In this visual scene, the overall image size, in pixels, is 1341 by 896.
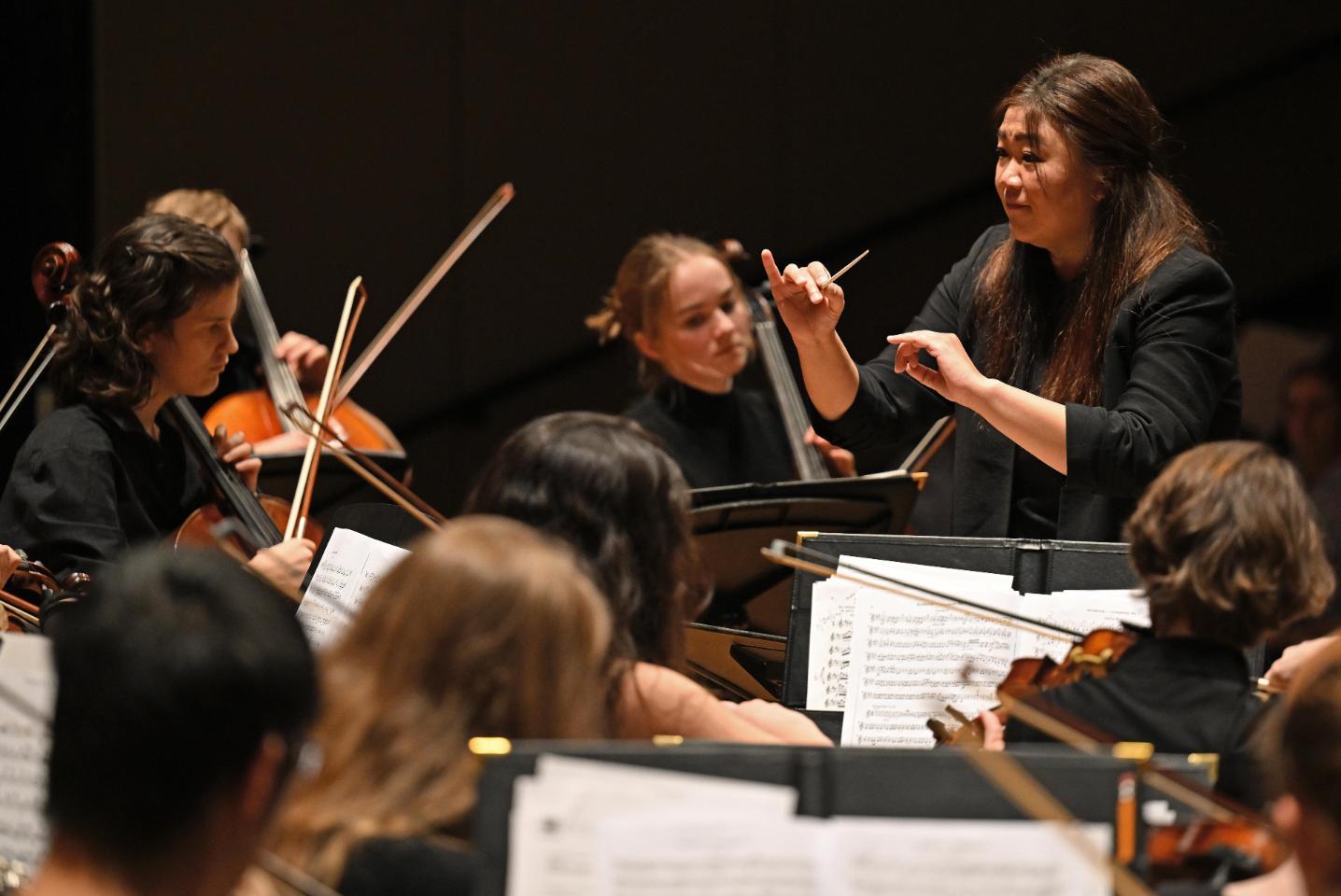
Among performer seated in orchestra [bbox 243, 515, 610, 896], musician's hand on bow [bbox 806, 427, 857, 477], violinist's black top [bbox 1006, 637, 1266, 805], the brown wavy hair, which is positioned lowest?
musician's hand on bow [bbox 806, 427, 857, 477]

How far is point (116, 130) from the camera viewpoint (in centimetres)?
434

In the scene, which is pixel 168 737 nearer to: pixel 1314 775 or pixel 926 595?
pixel 1314 775

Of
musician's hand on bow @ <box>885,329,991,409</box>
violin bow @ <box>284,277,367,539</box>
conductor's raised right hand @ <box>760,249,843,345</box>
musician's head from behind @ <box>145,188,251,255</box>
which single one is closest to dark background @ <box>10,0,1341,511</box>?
musician's head from behind @ <box>145,188,251,255</box>

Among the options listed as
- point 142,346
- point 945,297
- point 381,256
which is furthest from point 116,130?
point 945,297

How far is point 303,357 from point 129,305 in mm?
1157

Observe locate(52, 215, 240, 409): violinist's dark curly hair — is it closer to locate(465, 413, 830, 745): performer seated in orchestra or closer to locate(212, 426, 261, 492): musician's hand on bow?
locate(212, 426, 261, 492): musician's hand on bow

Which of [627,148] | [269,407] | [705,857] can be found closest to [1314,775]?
[705,857]

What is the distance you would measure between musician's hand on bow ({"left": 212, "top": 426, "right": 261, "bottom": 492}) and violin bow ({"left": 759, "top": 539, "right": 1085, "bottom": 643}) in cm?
102

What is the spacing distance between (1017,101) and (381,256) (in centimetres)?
237

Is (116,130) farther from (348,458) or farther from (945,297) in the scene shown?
(945,297)

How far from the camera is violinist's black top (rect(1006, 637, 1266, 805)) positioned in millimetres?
1721

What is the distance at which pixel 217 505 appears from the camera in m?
2.80

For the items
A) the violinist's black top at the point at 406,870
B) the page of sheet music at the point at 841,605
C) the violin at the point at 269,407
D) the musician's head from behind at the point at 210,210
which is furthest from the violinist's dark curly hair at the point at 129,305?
the violinist's black top at the point at 406,870

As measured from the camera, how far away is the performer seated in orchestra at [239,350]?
3711mm
